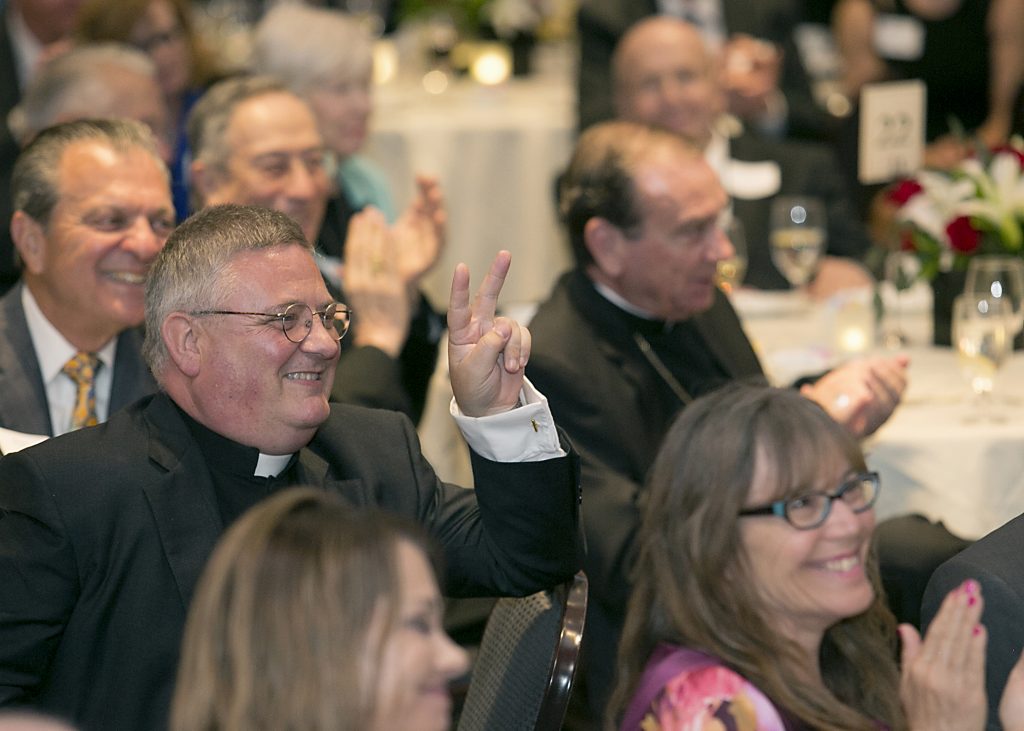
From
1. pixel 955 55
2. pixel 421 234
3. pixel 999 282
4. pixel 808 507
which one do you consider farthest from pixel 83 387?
pixel 955 55

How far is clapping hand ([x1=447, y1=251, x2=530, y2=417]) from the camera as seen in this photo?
2188 mm

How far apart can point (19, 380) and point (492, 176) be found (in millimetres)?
→ 3501

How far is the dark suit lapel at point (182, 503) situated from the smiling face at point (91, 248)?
86cm

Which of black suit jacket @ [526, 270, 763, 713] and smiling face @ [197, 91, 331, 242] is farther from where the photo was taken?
smiling face @ [197, 91, 331, 242]

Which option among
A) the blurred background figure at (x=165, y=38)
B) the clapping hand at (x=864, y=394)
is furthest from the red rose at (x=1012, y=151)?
the blurred background figure at (x=165, y=38)

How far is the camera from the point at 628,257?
3586mm

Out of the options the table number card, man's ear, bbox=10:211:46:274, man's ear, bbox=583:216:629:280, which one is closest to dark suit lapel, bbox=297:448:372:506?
man's ear, bbox=10:211:46:274

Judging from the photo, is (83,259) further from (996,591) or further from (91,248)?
(996,591)

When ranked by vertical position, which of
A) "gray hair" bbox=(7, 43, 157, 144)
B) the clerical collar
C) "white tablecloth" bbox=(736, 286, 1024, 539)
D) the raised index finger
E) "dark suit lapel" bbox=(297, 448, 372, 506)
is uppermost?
"gray hair" bbox=(7, 43, 157, 144)

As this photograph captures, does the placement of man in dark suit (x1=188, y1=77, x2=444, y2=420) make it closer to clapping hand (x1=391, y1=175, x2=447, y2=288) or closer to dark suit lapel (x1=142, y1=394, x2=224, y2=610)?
clapping hand (x1=391, y1=175, x2=447, y2=288)

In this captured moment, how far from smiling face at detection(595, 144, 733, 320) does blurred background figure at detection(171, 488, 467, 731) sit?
2112mm

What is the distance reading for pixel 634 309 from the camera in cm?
364

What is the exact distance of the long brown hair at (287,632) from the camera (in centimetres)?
145

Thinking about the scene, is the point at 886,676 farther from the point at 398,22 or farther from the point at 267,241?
the point at 398,22
